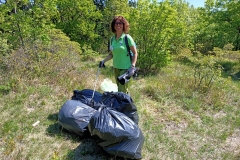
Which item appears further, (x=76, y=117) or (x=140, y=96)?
(x=140, y=96)

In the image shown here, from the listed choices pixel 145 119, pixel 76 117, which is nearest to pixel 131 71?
pixel 76 117

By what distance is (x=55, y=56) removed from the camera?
578cm

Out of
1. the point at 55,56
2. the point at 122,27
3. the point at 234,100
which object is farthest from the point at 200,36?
the point at 122,27

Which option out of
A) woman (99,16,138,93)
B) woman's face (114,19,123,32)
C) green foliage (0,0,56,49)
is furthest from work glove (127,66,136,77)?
green foliage (0,0,56,49)

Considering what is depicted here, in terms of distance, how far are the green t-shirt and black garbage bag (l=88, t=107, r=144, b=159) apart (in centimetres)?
109

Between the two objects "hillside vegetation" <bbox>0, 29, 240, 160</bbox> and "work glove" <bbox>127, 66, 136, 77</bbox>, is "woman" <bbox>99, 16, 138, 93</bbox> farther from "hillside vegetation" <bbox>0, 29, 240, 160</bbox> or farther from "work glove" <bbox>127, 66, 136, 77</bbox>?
"hillside vegetation" <bbox>0, 29, 240, 160</bbox>

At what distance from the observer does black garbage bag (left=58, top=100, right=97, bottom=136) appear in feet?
10.2

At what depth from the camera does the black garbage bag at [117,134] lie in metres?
2.52

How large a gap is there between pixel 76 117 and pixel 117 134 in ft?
2.95

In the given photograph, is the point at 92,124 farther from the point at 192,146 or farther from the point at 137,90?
the point at 137,90

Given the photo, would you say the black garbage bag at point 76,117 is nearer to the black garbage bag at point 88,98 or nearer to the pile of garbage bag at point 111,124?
the pile of garbage bag at point 111,124

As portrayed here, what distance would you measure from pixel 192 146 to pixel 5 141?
9.16 feet

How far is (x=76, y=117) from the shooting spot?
3148 mm

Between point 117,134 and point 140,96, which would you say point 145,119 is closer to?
point 140,96
